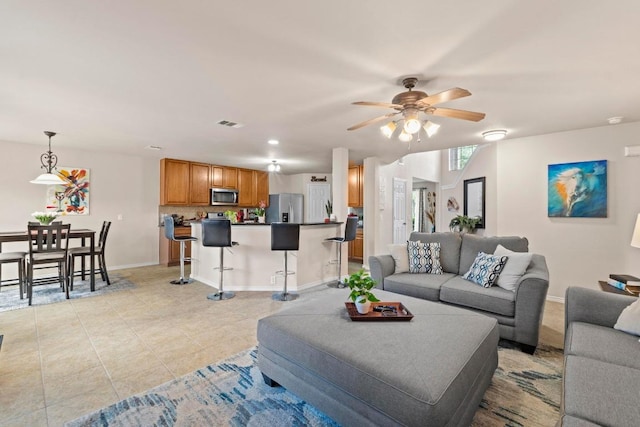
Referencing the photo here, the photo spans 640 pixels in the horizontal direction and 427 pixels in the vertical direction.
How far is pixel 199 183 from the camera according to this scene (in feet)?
22.1

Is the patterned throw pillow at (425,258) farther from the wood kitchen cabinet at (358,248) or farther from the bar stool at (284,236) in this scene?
the wood kitchen cabinet at (358,248)

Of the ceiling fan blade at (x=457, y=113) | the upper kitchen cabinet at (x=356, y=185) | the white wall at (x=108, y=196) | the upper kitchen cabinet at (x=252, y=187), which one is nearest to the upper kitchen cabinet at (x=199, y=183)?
the white wall at (x=108, y=196)

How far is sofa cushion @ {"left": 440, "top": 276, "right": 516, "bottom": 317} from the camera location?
2655mm

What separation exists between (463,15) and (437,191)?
7.21 meters

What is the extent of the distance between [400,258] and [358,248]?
3225 mm

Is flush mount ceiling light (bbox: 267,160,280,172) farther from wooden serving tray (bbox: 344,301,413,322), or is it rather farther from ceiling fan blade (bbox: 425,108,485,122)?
wooden serving tray (bbox: 344,301,413,322)

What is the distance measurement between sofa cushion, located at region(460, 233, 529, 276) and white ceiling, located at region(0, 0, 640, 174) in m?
1.42

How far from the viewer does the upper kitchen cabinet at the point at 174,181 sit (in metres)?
6.27

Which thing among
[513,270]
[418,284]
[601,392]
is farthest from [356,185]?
[601,392]

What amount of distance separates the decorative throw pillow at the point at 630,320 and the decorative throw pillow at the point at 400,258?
6.23ft

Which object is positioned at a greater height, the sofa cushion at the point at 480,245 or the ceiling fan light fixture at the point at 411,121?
the ceiling fan light fixture at the point at 411,121

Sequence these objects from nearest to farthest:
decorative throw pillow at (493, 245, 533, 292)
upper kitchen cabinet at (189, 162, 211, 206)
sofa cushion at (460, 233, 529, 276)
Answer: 1. decorative throw pillow at (493, 245, 533, 292)
2. sofa cushion at (460, 233, 529, 276)
3. upper kitchen cabinet at (189, 162, 211, 206)

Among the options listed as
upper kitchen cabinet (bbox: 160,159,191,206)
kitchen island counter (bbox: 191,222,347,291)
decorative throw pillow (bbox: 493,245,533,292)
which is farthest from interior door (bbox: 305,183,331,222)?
decorative throw pillow (bbox: 493,245,533,292)

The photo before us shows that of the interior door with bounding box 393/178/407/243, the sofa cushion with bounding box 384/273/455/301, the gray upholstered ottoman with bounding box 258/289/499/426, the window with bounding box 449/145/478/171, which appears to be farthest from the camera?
the window with bounding box 449/145/478/171
